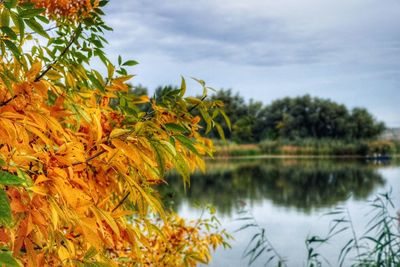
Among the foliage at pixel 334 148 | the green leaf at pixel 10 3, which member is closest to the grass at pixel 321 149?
the foliage at pixel 334 148

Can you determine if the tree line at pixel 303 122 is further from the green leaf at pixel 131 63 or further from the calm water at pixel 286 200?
the green leaf at pixel 131 63

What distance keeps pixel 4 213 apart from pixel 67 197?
0.15 m

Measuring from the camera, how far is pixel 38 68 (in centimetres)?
114

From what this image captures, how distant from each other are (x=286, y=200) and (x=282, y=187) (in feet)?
8.70

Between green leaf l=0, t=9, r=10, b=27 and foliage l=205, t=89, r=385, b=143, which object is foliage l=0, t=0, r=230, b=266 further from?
foliage l=205, t=89, r=385, b=143

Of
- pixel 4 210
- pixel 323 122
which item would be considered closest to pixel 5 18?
pixel 4 210

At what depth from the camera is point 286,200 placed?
13.4 metres

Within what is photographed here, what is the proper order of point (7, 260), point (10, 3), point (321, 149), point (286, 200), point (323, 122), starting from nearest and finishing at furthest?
point (7, 260)
point (10, 3)
point (286, 200)
point (321, 149)
point (323, 122)

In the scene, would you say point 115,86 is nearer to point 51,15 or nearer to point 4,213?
point 4,213

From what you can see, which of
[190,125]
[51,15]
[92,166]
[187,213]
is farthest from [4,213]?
[187,213]

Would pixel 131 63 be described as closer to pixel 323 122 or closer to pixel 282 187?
pixel 282 187

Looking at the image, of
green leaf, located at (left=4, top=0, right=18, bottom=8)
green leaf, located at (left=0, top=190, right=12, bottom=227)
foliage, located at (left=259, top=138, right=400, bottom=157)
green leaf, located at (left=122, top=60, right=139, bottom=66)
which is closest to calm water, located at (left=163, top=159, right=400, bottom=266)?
green leaf, located at (left=122, top=60, right=139, bottom=66)

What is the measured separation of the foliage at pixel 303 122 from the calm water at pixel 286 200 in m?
17.7

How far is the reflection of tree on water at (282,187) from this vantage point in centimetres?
1293
